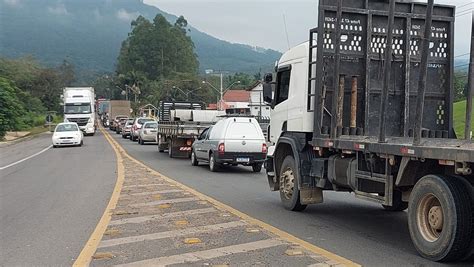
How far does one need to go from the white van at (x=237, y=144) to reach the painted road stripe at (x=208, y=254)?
10.1 meters

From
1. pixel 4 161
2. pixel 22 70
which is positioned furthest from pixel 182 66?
pixel 4 161

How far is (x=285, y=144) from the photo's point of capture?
423 inches

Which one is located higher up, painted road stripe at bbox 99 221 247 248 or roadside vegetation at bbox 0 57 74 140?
roadside vegetation at bbox 0 57 74 140

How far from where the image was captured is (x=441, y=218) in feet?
21.6

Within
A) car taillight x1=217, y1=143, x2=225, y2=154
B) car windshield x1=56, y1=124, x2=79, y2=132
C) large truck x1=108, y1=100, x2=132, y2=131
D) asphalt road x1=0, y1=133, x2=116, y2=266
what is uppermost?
large truck x1=108, y1=100, x2=132, y2=131

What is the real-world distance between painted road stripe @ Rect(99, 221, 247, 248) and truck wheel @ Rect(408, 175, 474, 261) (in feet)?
9.53

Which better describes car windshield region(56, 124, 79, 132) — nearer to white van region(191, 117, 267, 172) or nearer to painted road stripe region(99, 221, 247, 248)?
white van region(191, 117, 267, 172)

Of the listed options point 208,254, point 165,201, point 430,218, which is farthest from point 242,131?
point 430,218

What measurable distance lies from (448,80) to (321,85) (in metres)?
2.11

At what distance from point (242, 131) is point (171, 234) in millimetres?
9984

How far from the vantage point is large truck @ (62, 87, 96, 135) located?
1877 inches

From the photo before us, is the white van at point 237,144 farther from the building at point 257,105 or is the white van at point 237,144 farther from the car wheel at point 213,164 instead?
the building at point 257,105

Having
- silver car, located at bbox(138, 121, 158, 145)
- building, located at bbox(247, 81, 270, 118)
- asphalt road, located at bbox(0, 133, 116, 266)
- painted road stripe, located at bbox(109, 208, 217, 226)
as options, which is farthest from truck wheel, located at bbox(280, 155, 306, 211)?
silver car, located at bbox(138, 121, 158, 145)

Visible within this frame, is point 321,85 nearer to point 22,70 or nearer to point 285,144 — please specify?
point 285,144
